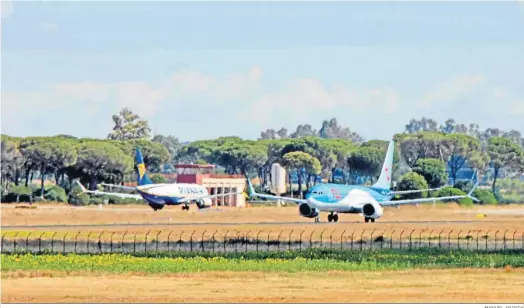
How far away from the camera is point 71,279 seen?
72.1 m

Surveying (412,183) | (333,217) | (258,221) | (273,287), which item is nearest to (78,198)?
(412,183)

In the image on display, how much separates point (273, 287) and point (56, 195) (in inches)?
4994

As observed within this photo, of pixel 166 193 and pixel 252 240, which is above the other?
pixel 166 193

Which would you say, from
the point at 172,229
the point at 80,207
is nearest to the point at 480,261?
the point at 172,229

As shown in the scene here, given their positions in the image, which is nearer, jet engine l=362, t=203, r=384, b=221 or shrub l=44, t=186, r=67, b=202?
jet engine l=362, t=203, r=384, b=221

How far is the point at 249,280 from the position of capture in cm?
7225

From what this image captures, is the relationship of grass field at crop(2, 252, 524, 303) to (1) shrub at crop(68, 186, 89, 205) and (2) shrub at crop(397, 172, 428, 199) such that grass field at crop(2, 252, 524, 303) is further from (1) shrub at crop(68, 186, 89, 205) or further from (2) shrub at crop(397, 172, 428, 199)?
(2) shrub at crop(397, 172, 428, 199)

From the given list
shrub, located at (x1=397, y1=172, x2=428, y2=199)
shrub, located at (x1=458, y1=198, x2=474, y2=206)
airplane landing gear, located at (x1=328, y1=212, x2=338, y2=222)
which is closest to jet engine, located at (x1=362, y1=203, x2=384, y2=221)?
airplane landing gear, located at (x1=328, y1=212, x2=338, y2=222)

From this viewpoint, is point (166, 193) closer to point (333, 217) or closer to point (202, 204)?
point (202, 204)

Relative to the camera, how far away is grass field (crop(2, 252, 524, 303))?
213 feet

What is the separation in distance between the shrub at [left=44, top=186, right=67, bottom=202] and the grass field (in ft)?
353

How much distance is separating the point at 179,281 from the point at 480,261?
71.2ft

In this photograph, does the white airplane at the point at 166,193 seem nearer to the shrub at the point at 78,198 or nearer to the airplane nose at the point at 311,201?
the shrub at the point at 78,198

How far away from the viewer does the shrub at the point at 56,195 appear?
625ft
